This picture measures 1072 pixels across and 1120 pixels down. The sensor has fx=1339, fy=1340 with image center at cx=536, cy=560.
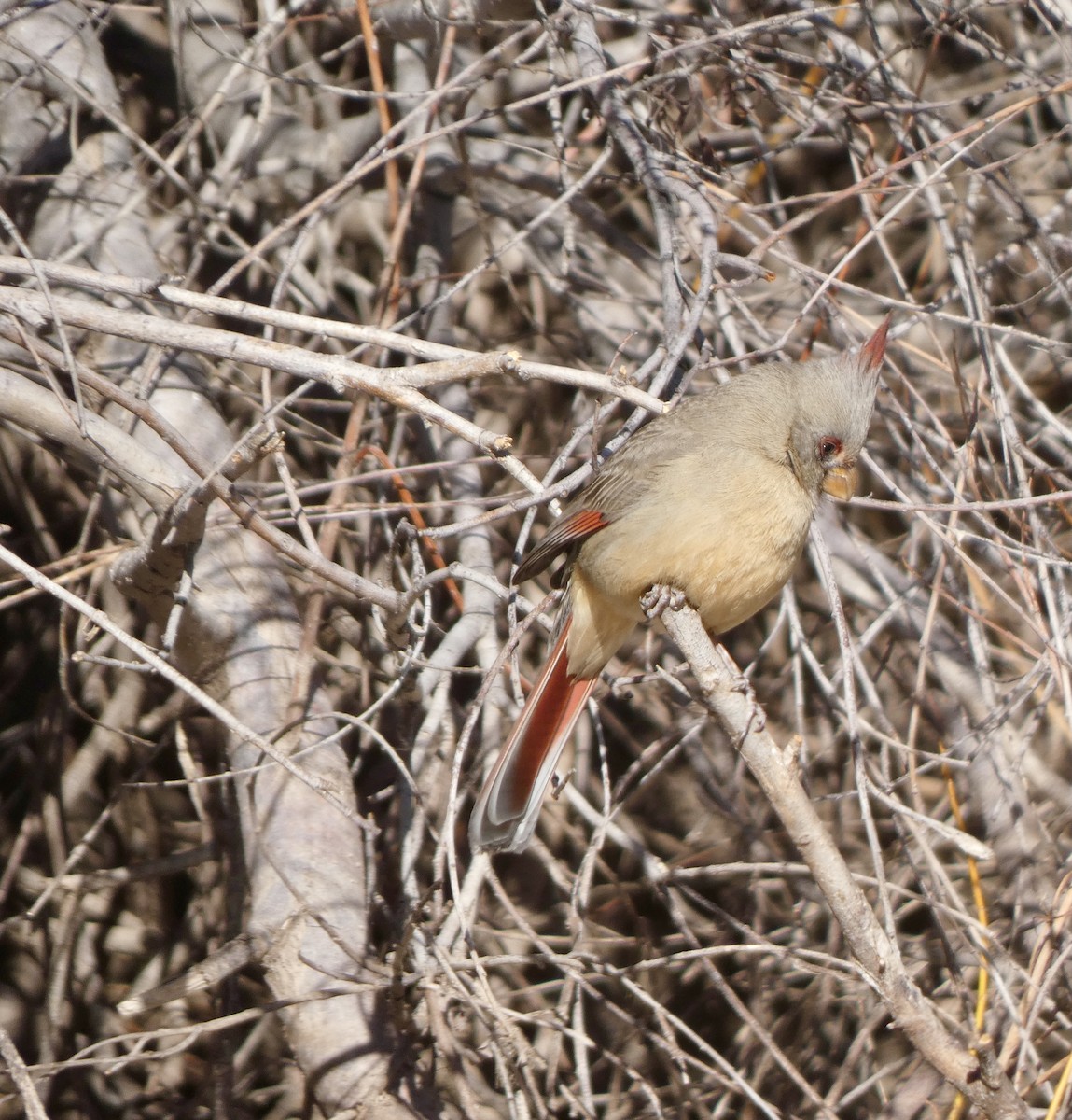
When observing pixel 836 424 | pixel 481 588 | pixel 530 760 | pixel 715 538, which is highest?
pixel 836 424

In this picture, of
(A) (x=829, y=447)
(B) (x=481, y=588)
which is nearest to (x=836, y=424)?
(A) (x=829, y=447)

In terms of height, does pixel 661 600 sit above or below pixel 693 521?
below

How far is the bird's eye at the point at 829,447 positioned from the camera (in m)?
3.17

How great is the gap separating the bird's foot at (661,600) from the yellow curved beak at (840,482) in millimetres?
458

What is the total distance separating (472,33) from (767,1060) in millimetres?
3117

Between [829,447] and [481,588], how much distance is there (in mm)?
949

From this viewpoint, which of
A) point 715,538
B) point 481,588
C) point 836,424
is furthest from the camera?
point 481,588

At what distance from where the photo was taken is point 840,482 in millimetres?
3170

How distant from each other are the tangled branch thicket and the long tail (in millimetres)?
117

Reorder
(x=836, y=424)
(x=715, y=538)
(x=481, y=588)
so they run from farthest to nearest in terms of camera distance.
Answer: (x=481, y=588) < (x=836, y=424) < (x=715, y=538)

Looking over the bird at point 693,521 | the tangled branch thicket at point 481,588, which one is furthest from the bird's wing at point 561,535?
the tangled branch thicket at point 481,588

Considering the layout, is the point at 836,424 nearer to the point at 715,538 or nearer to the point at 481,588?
the point at 715,538

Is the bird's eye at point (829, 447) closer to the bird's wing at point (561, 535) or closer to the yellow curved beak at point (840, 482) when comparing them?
the yellow curved beak at point (840, 482)

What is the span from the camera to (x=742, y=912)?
4195 millimetres
